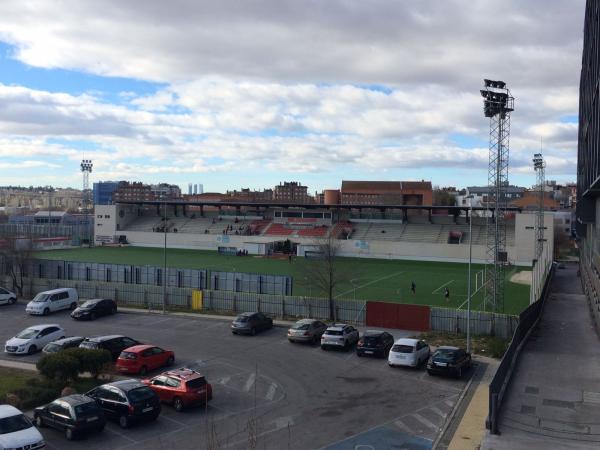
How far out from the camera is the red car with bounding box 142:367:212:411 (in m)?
17.8

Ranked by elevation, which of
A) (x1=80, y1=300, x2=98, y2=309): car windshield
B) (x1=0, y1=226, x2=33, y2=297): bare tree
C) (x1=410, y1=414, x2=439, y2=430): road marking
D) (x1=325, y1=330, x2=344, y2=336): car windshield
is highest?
(x1=0, y1=226, x2=33, y2=297): bare tree

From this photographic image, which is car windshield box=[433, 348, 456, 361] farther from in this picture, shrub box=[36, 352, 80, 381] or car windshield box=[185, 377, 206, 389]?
shrub box=[36, 352, 80, 381]

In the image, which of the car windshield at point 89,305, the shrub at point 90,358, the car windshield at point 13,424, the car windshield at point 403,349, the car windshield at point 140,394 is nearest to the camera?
the car windshield at point 13,424

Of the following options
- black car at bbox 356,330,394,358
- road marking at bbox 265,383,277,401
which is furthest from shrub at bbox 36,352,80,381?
black car at bbox 356,330,394,358

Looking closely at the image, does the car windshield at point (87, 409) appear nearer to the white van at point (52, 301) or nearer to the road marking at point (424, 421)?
the road marking at point (424, 421)

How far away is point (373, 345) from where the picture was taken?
24.8 m

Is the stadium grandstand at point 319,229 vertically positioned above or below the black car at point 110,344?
above

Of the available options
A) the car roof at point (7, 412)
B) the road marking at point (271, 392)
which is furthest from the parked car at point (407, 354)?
the car roof at point (7, 412)

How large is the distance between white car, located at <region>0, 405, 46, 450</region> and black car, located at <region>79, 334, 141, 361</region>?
27.2 feet

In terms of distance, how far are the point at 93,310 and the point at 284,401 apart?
60.2 feet

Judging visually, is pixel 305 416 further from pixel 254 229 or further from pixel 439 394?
pixel 254 229

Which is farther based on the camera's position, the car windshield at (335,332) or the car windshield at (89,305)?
the car windshield at (89,305)

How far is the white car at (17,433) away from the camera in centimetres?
1379

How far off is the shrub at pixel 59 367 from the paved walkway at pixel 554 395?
519 inches
